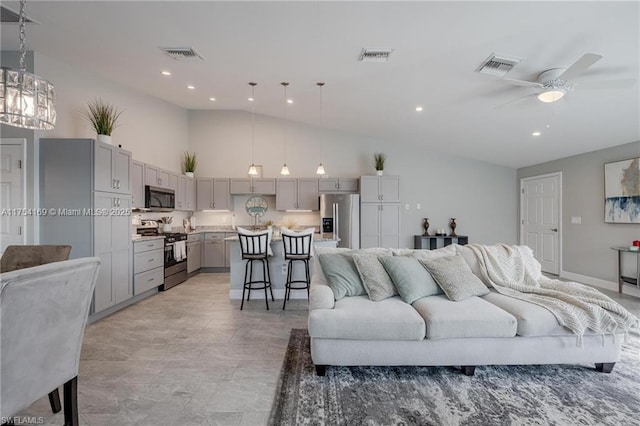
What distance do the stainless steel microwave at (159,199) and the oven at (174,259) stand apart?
54 centimetres

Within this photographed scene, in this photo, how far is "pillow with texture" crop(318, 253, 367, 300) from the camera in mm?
2727

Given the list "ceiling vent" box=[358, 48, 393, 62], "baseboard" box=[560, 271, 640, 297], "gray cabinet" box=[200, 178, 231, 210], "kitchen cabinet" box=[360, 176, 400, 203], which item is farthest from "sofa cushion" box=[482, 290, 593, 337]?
"gray cabinet" box=[200, 178, 231, 210]

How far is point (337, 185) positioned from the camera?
6609 mm

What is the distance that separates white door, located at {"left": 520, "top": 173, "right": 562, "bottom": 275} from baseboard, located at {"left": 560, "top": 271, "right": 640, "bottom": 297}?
239 mm

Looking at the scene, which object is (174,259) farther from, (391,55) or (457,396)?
(457,396)

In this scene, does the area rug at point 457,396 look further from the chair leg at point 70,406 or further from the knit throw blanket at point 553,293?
the chair leg at point 70,406

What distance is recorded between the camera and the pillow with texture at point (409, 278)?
266 cm

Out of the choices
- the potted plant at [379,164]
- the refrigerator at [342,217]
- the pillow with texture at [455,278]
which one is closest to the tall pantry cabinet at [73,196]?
the pillow with texture at [455,278]

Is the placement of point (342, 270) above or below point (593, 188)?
below

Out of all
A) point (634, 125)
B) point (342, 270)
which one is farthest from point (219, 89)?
point (634, 125)

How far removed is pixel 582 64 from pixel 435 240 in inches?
179

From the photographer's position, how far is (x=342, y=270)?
2.83 metres

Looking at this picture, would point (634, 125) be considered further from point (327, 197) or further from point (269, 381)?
point (269, 381)

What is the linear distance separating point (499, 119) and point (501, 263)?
2.65 metres
